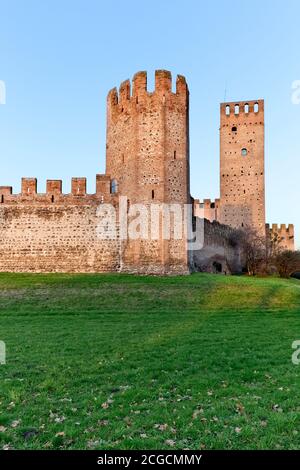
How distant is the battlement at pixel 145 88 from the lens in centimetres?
2944

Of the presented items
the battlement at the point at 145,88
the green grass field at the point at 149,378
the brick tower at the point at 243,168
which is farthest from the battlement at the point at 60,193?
the brick tower at the point at 243,168

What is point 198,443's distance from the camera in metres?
6.01

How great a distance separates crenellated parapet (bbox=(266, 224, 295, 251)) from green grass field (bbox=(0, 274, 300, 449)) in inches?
1508

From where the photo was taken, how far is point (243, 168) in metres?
54.6

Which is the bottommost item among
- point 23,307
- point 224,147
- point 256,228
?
point 23,307

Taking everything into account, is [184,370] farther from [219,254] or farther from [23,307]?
[219,254]

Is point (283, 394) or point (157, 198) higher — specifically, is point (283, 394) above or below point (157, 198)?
below

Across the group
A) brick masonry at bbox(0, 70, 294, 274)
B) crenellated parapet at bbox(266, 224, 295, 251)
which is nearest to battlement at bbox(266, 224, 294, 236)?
crenellated parapet at bbox(266, 224, 295, 251)

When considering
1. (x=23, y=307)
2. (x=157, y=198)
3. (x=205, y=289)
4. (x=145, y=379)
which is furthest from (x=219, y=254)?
(x=145, y=379)

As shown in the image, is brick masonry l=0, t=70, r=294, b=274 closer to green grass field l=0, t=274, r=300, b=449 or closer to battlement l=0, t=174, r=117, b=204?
battlement l=0, t=174, r=117, b=204

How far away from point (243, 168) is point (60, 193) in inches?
1197

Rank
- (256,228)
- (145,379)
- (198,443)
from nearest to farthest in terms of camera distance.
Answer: (198,443) → (145,379) → (256,228)
